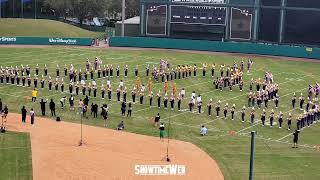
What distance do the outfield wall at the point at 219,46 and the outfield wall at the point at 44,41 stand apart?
4092mm

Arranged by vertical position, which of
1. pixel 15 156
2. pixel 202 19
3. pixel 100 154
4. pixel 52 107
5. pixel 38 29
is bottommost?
pixel 15 156

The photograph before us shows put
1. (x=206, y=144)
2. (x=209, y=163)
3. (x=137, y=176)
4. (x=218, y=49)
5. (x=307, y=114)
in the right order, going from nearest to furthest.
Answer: (x=137, y=176) < (x=209, y=163) < (x=206, y=144) < (x=307, y=114) < (x=218, y=49)

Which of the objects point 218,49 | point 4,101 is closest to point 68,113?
point 4,101

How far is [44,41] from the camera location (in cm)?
8088

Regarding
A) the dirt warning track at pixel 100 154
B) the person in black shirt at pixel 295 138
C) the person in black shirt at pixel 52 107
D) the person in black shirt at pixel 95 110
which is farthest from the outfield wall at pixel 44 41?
the person in black shirt at pixel 295 138

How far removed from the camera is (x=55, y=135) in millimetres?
33969

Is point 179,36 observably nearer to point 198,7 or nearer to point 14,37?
point 198,7

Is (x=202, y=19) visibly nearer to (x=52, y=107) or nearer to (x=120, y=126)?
(x=52, y=107)

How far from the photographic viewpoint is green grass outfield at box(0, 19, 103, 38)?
293ft

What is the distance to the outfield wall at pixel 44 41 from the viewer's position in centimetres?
8019

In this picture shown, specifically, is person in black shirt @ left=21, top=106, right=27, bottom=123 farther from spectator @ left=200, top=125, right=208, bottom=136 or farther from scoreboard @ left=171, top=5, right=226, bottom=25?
scoreboard @ left=171, top=5, right=226, bottom=25

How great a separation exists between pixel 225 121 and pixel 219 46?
3971 centimetres

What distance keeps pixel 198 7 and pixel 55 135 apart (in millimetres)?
48366

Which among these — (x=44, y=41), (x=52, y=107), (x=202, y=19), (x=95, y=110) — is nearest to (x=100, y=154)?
(x=95, y=110)
